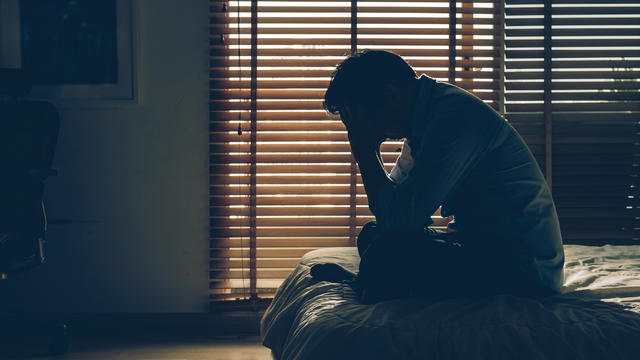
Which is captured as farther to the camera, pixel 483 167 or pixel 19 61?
pixel 19 61

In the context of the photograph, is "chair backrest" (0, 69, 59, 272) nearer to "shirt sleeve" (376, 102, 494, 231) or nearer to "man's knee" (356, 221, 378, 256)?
"man's knee" (356, 221, 378, 256)

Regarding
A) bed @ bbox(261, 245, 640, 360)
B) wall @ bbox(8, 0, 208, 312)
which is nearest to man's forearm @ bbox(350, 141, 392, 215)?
bed @ bbox(261, 245, 640, 360)

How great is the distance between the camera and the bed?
0.87 meters

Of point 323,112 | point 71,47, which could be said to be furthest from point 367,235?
point 71,47

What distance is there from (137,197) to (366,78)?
1712 mm

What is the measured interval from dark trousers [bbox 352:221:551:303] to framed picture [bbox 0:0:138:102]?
187 centimetres

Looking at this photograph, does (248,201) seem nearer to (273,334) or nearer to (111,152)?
(111,152)

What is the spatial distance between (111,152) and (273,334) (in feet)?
5.51

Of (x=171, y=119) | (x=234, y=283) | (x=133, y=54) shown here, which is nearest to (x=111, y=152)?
(x=171, y=119)

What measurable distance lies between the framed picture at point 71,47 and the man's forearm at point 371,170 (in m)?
1.67

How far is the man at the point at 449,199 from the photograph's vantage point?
107cm

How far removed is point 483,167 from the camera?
1143mm

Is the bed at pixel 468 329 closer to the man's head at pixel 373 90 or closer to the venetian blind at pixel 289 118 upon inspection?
the man's head at pixel 373 90

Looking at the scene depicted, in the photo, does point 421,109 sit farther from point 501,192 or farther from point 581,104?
point 581,104
